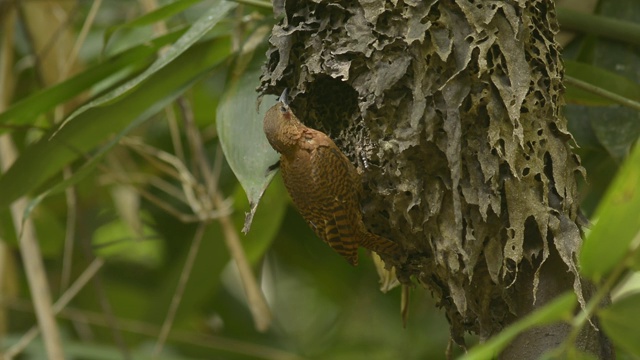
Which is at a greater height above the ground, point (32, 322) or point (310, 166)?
point (310, 166)

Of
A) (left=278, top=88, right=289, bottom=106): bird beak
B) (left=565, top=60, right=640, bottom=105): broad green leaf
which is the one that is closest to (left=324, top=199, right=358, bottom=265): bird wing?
(left=278, top=88, right=289, bottom=106): bird beak

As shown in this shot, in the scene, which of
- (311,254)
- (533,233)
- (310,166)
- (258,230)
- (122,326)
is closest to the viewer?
→ (533,233)

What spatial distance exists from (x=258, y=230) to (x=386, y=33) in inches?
53.1

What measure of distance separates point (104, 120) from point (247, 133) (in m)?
0.45

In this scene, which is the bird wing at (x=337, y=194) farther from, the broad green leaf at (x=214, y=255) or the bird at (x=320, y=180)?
the broad green leaf at (x=214, y=255)

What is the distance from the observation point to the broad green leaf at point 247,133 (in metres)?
2.16

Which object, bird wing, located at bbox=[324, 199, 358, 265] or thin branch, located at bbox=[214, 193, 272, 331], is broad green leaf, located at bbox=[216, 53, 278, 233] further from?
thin branch, located at bbox=[214, 193, 272, 331]

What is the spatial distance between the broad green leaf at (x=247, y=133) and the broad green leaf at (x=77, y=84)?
28 cm

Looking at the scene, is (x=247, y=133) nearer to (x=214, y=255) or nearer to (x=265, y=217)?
(x=265, y=217)

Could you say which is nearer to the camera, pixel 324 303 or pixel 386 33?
pixel 386 33

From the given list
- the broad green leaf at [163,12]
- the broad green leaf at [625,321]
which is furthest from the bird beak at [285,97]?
the broad green leaf at [625,321]

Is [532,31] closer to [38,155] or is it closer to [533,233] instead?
[533,233]

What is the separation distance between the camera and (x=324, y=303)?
185 inches

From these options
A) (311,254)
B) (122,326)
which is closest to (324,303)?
(311,254)
